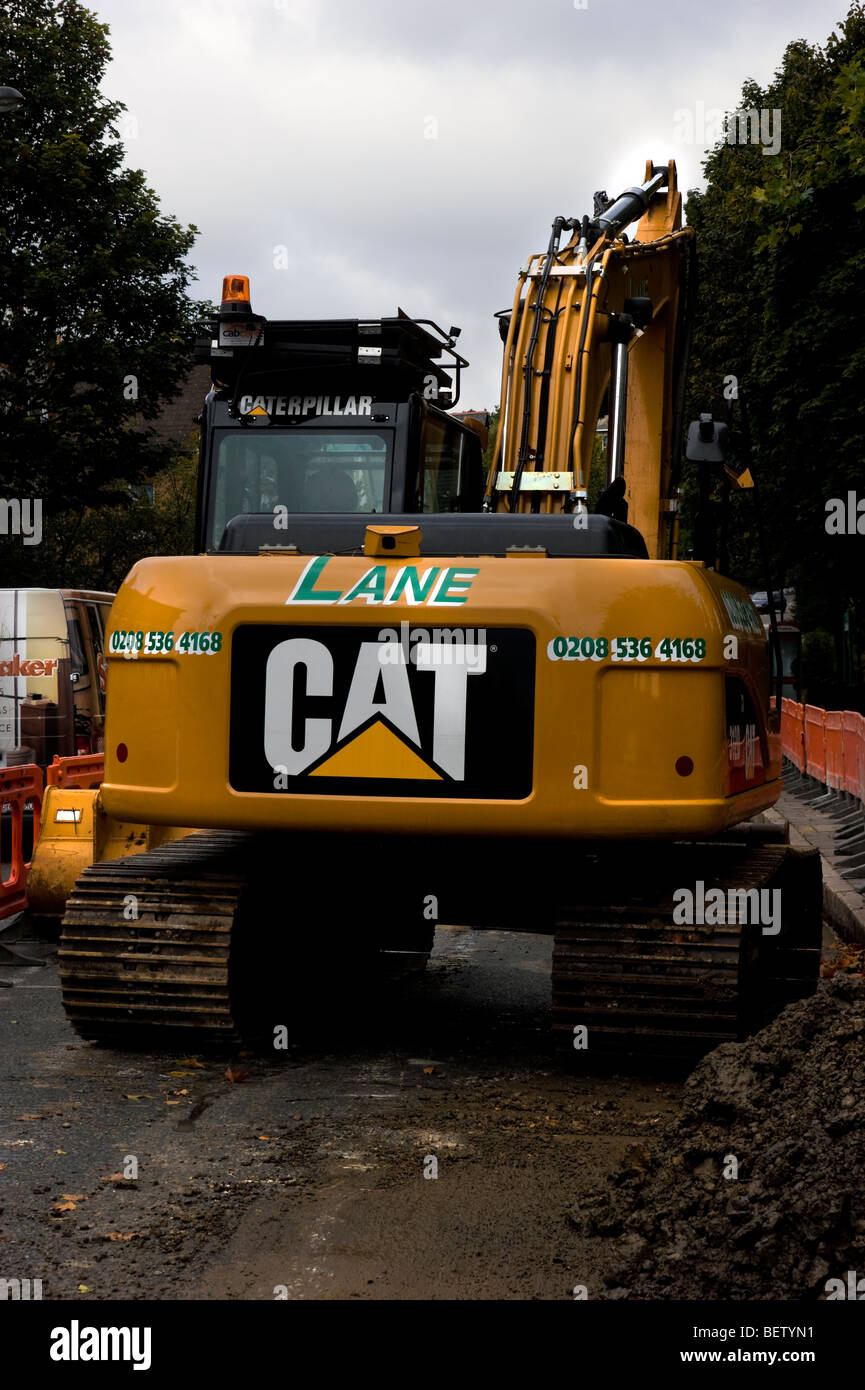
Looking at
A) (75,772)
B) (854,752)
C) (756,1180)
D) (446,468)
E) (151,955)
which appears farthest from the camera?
(854,752)

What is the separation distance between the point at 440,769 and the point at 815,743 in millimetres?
15283

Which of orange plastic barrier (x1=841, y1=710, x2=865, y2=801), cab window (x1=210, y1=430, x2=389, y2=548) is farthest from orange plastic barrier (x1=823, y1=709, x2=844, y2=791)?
cab window (x1=210, y1=430, x2=389, y2=548)

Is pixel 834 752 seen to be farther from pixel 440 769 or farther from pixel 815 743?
pixel 440 769

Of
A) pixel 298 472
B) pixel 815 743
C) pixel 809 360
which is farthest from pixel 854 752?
pixel 809 360

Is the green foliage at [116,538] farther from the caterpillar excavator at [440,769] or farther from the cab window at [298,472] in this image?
the caterpillar excavator at [440,769]

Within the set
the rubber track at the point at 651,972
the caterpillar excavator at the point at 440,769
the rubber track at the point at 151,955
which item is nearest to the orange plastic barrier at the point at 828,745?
the caterpillar excavator at the point at 440,769

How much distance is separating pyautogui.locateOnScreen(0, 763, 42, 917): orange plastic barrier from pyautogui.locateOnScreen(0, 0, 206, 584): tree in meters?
13.2

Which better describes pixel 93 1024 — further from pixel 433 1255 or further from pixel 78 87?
pixel 78 87

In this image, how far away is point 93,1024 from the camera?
22.7 ft

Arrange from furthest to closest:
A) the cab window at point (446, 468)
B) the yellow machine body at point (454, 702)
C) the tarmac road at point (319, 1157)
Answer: the cab window at point (446, 468)
the yellow machine body at point (454, 702)
the tarmac road at point (319, 1157)

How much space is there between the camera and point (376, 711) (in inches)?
252

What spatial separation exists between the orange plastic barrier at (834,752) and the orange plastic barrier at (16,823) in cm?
955

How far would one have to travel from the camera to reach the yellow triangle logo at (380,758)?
252 inches
